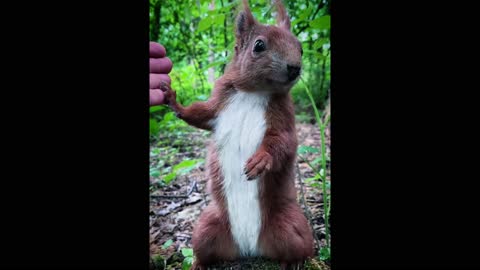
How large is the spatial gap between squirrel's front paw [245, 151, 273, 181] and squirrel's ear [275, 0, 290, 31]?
54cm

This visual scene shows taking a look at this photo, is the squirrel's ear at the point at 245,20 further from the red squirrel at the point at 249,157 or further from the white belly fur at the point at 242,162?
the white belly fur at the point at 242,162

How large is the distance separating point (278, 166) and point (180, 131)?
600 mm

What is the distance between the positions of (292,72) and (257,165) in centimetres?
38

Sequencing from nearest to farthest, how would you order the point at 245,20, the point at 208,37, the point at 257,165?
1. the point at 257,165
2. the point at 245,20
3. the point at 208,37

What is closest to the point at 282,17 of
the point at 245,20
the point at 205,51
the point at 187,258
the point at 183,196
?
the point at 245,20

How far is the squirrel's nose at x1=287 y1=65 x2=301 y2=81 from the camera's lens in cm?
150

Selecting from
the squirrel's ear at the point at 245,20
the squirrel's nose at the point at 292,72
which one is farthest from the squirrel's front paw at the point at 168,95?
the squirrel's nose at the point at 292,72

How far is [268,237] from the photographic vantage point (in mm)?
1613

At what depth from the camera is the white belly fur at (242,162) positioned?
1613 millimetres

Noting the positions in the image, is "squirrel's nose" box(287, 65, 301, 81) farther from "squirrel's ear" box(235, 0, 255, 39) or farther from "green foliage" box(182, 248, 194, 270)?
"green foliage" box(182, 248, 194, 270)

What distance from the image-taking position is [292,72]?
4.93 feet

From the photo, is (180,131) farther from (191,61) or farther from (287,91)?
(287,91)

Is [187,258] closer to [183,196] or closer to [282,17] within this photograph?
[183,196]
